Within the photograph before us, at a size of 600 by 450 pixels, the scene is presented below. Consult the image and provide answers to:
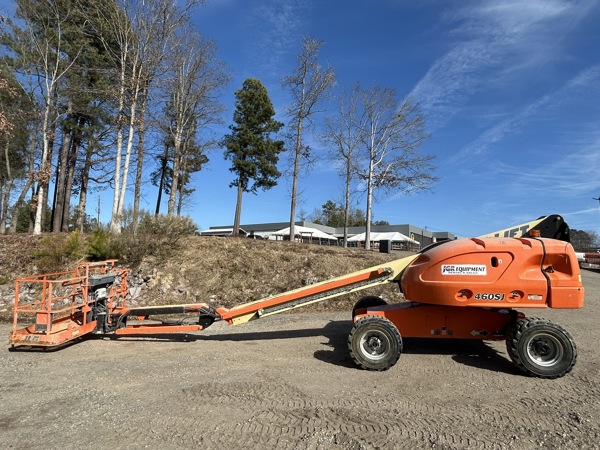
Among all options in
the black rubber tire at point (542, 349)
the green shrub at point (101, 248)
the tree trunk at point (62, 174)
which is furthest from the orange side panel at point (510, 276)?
the tree trunk at point (62, 174)

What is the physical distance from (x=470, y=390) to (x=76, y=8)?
80.1 feet

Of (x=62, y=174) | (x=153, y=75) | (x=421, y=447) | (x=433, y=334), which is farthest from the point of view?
(x=62, y=174)

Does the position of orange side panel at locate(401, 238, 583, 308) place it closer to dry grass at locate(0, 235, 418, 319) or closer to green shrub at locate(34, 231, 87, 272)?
dry grass at locate(0, 235, 418, 319)

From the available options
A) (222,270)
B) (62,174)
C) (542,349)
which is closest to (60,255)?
(222,270)

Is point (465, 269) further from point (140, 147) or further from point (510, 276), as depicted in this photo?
point (140, 147)

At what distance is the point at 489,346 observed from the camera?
6898mm

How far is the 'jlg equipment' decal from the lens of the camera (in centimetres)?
552

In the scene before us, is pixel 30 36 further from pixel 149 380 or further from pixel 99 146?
pixel 149 380

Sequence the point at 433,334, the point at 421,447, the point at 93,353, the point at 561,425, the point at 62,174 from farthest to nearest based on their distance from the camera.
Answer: the point at 62,174 → the point at 93,353 → the point at 433,334 → the point at 561,425 → the point at 421,447

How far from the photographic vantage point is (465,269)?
18.2ft

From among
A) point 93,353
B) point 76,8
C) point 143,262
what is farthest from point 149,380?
point 76,8

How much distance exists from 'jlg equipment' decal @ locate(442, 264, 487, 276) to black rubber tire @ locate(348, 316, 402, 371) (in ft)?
3.68

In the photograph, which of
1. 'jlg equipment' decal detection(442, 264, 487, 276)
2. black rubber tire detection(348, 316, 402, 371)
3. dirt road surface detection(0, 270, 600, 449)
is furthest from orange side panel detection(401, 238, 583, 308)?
dirt road surface detection(0, 270, 600, 449)

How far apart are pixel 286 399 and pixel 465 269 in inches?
119
